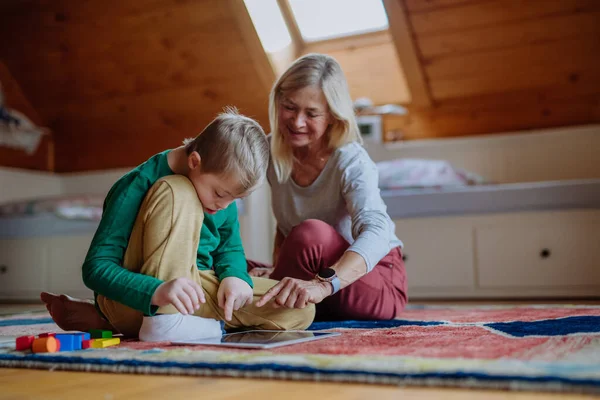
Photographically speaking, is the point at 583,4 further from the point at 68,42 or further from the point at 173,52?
the point at 68,42

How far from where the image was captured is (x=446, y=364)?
0.90 meters

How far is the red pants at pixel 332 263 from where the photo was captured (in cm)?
163

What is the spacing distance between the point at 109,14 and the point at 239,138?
106 inches

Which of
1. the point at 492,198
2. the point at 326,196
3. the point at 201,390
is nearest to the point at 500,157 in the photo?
the point at 492,198

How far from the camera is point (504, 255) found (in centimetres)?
284

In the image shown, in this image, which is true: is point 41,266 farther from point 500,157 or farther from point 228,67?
point 500,157

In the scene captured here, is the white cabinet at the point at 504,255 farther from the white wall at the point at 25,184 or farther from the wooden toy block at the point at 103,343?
the white wall at the point at 25,184

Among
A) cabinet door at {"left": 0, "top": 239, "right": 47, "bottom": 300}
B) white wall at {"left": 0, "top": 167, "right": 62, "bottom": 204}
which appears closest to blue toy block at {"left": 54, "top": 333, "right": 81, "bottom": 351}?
cabinet door at {"left": 0, "top": 239, "right": 47, "bottom": 300}

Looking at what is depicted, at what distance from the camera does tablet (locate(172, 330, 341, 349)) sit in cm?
115

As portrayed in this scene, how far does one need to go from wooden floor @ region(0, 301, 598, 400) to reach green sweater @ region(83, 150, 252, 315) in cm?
22

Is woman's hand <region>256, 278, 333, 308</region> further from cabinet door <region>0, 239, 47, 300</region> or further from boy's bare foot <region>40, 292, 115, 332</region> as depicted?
cabinet door <region>0, 239, 47, 300</region>

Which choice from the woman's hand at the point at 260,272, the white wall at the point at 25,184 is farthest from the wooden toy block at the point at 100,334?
the white wall at the point at 25,184

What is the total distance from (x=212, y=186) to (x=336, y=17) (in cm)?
259

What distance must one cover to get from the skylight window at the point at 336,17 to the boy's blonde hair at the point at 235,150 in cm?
242
